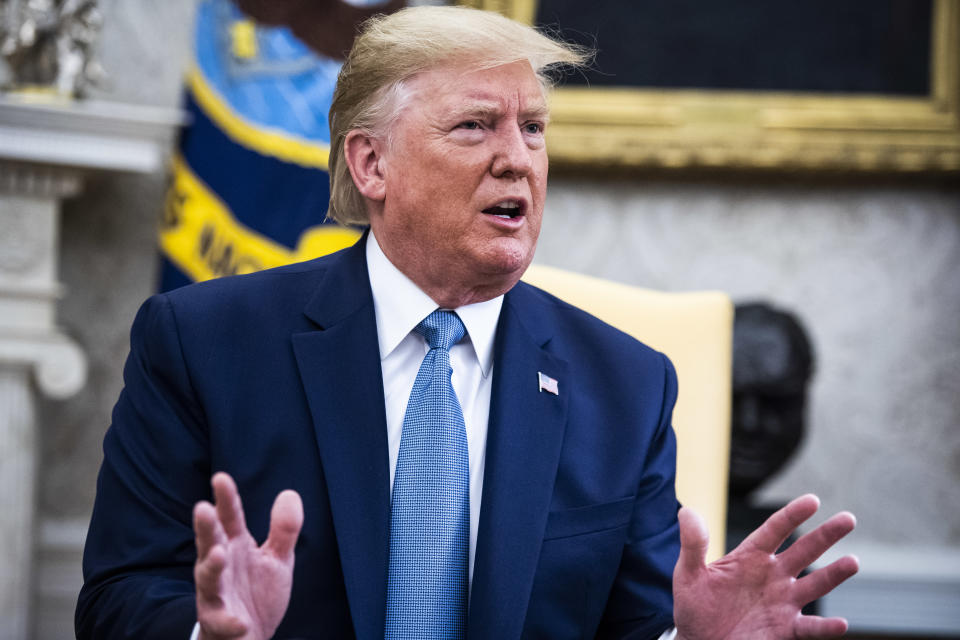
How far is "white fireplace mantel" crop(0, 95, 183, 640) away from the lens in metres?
3.10

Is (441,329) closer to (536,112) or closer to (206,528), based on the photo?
(536,112)

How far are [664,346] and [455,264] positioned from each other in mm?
644

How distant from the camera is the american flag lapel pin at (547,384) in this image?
1.54m

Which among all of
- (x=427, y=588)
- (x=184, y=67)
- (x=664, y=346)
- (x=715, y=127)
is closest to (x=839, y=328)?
(x=715, y=127)

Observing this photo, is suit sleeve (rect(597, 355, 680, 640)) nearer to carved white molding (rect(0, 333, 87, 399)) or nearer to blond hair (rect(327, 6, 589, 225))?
blond hair (rect(327, 6, 589, 225))

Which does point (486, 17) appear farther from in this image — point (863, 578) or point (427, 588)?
point (863, 578)

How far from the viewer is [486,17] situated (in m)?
1.50

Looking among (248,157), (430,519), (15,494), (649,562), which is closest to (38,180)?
(248,157)

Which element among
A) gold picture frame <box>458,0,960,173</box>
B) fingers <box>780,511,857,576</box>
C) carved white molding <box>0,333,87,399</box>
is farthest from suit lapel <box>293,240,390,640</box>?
gold picture frame <box>458,0,960,173</box>

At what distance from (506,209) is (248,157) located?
175cm

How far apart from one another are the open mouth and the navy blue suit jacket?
0.16 metres

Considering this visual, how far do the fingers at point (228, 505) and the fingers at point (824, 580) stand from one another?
63 centimetres

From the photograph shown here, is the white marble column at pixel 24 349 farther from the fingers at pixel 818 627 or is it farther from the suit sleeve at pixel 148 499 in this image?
the fingers at pixel 818 627

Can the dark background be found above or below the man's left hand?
above
